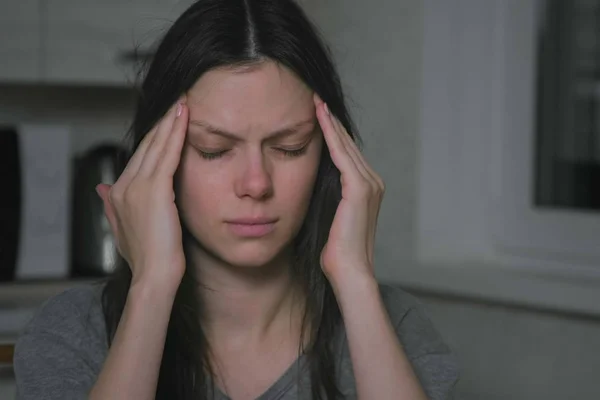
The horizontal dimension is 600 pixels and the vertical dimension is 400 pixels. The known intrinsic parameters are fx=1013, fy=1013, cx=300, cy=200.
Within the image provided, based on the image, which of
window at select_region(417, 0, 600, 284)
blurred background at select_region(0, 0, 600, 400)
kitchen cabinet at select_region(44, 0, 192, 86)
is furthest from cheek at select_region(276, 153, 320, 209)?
kitchen cabinet at select_region(44, 0, 192, 86)

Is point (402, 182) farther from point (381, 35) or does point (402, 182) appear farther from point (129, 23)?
point (129, 23)

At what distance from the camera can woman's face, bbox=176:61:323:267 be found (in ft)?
4.21

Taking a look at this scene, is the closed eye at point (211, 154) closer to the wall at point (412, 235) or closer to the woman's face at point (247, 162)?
the woman's face at point (247, 162)

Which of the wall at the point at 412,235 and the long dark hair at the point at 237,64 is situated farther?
the wall at the point at 412,235

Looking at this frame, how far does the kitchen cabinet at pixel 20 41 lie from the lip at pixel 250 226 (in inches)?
56.4

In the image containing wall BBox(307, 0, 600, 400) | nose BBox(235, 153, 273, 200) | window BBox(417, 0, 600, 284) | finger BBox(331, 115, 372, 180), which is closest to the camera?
nose BBox(235, 153, 273, 200)

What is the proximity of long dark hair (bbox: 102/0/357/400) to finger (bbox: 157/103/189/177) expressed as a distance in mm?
36

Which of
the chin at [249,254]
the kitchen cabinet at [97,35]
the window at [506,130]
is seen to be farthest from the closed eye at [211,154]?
the kitchen cabinet at [97,35]

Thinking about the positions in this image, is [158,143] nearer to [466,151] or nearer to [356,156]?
[356,156]

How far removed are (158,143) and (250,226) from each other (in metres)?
0.16

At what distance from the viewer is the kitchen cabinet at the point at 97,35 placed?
8.47 feet

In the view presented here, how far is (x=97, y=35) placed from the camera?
2617mm

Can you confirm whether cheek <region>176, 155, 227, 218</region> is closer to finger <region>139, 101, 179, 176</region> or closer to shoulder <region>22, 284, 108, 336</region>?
finger <region>139, 101, 179, 176</region>

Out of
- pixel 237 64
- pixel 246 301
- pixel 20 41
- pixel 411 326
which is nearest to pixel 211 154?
pixel 237 64
